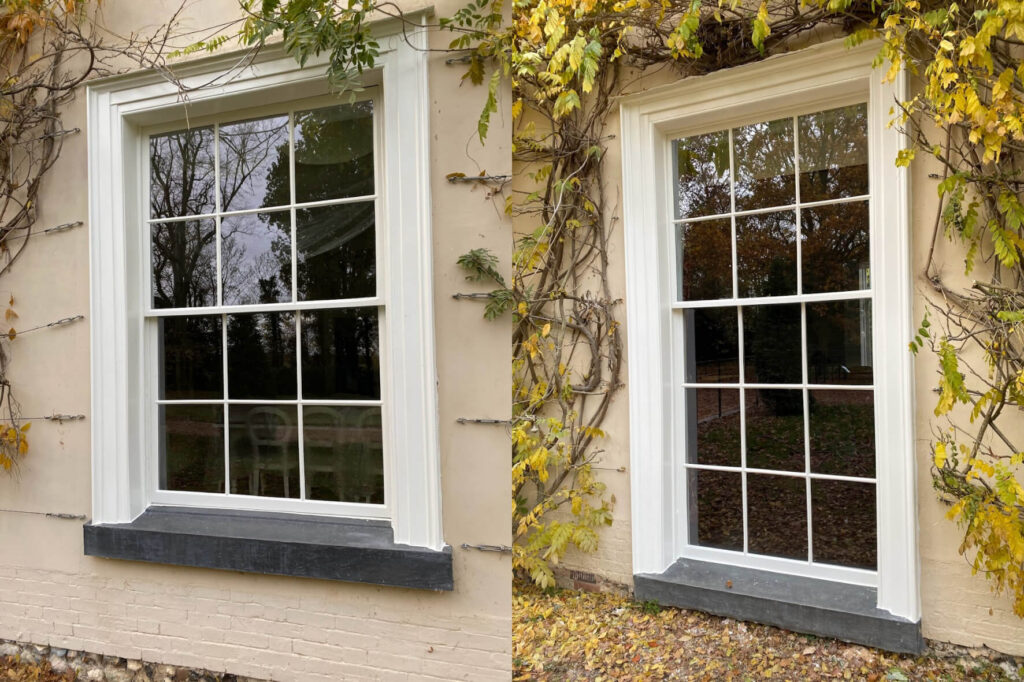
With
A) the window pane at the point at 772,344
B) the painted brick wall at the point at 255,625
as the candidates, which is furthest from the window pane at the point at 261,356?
the window pane at the point at 772,344

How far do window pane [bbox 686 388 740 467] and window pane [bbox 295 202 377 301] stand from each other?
5.77 feet

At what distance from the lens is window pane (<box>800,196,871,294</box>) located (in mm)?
3193

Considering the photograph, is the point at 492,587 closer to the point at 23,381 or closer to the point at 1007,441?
the point at 1007,441

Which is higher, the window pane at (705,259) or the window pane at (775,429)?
the window pane at (705,259)

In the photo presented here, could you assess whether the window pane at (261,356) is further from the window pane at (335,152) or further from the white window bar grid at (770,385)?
the white window bar grid at (770,385)

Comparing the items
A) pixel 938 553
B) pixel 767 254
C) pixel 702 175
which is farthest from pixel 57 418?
pixel 938 553

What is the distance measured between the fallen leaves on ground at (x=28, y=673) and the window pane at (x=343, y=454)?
1.56 meters

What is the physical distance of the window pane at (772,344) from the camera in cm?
337

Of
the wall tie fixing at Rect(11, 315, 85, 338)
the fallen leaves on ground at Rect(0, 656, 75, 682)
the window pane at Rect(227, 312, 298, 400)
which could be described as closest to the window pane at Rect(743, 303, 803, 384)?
the window pane at Rect(227, 312, 298, 400)

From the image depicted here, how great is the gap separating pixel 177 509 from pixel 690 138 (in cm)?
311

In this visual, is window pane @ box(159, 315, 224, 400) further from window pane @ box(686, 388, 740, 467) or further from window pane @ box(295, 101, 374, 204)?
window pane @ box(686, 388, 740, 467)

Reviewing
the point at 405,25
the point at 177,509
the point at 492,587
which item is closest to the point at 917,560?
the point at 492,587

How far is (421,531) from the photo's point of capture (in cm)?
286

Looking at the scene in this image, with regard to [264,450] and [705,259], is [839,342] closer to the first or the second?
[705,259]
